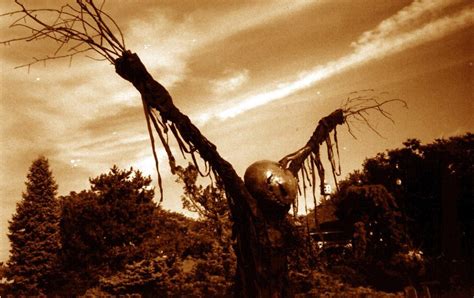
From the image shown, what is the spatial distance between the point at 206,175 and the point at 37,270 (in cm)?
3135

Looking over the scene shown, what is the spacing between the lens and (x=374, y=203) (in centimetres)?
1382

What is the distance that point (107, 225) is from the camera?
91.4 ft

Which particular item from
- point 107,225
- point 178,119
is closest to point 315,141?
point 178,119

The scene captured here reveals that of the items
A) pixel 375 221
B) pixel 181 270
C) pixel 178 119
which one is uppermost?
pixel 178 119

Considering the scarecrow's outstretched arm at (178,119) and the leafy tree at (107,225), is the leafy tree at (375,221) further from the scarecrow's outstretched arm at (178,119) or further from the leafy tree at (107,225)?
the leafy tree at (107,225)

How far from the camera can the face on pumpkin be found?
3.71 meters

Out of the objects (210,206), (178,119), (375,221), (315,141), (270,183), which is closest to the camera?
(178,119)

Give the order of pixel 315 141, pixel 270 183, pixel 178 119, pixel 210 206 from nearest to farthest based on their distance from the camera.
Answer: pixel 178 119
pixel 270 183
pixel 315 141
pixel 210 206

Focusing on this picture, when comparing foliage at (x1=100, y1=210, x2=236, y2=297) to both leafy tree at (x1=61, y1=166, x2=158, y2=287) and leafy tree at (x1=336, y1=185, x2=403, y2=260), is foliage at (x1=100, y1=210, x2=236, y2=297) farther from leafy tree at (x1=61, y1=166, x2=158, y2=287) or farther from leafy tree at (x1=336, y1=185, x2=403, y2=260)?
leafy tree at (x1=336, y1=185, x2=403, y2=260)

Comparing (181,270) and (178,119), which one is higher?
(178,119)

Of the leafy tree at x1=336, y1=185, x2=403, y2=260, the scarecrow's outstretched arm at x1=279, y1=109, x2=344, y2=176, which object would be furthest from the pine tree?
the scarecrow's outstretched arm at x1=279, y1=109, x2=344, y2=176

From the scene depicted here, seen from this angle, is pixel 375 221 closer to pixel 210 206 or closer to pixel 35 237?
pixel 210 206

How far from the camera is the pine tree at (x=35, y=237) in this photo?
2852 centimetres

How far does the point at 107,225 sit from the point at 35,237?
7351 millimetres
